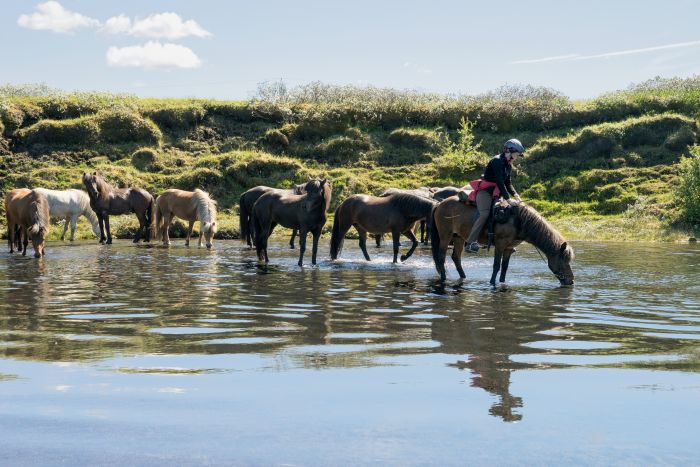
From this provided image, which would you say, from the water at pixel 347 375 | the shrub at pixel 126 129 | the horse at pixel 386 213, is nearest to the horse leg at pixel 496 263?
the water at pixel 347 375

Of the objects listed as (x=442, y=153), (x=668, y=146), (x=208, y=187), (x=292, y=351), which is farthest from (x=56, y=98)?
(x=292, y=351)

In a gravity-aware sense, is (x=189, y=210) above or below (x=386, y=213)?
below

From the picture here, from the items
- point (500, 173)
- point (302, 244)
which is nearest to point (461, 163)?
point (302, 244)

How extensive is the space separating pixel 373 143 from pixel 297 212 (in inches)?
1297

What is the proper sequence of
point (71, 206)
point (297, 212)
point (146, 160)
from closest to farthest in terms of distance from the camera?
1. point (297, 212)
2. point (71, 206)
3. point (146, 160)

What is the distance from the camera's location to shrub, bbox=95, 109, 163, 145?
51719 mm

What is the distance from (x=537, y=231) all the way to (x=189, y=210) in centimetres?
1616

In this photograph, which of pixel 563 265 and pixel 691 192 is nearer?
pixel 563 265

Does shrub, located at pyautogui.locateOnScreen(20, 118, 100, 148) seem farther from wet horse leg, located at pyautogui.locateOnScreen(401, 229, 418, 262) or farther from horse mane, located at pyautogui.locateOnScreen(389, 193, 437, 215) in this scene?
horse mane, located at pyautogui.locateOnScreen(389, 193, 437, 215)

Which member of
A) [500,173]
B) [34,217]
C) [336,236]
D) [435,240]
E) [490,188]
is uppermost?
[500,173]

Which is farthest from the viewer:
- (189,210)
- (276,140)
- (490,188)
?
(276,140)

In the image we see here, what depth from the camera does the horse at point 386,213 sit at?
18953 mm

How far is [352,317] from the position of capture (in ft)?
34.5

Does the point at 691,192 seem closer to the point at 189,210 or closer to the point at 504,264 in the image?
the point at 189,210
